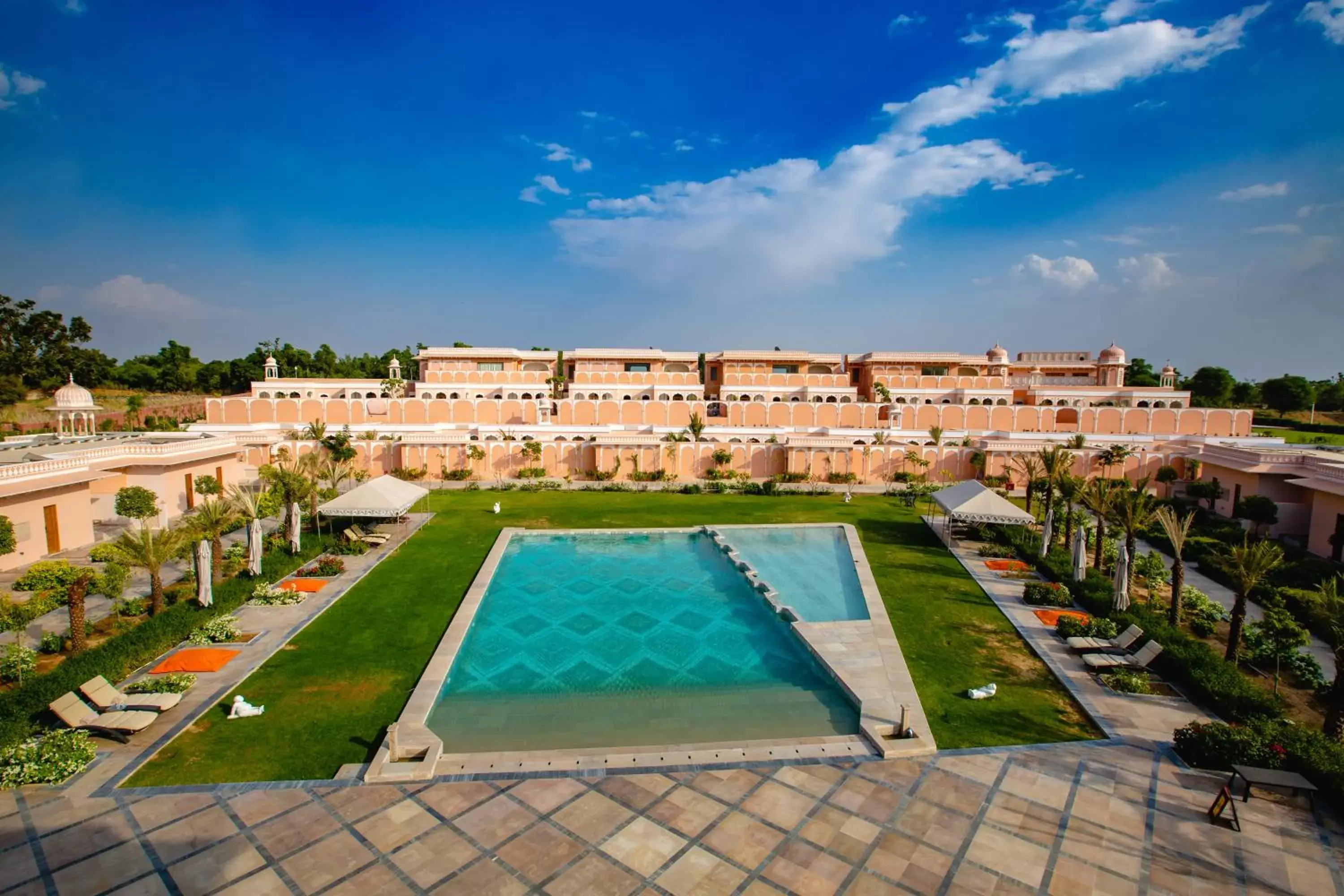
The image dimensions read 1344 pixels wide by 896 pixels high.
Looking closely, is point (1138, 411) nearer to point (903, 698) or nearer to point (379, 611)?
point (903, 698)

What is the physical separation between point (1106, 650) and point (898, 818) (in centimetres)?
673

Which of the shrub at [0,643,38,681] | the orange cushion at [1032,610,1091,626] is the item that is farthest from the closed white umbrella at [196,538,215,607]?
the orange cushion at [1032,610,1091,626]

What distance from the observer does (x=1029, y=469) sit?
800 inches

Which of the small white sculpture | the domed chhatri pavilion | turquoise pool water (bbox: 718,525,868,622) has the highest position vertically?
the domed chhatri pavilion

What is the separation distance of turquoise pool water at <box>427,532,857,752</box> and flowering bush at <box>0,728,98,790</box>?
161 inches

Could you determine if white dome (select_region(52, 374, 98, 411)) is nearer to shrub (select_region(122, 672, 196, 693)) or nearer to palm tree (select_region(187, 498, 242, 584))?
palm tree (select_region(187, 498, 242, 584))

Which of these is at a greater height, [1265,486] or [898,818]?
[1265,486]

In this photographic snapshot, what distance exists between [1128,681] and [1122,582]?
133 inches

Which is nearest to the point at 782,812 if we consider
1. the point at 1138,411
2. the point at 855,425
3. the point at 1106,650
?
the point at 1106,650

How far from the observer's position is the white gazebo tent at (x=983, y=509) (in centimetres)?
1770

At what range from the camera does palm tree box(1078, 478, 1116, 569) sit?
615 inches

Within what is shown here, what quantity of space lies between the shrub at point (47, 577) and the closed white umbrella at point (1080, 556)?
21205 millimetres

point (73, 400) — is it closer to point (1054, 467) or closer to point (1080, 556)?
point (1080, 556)

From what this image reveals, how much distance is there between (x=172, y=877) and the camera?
619 centimetres
